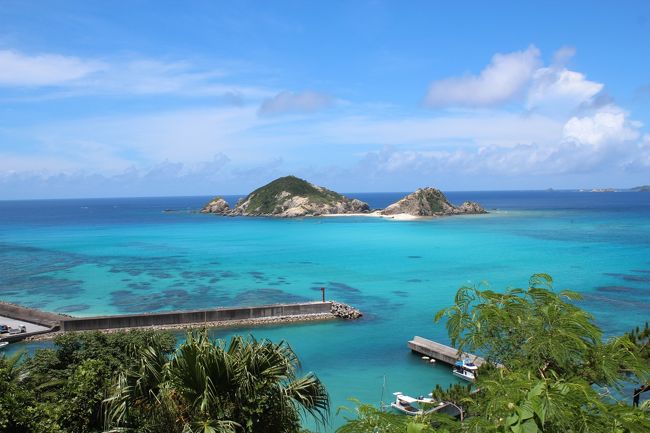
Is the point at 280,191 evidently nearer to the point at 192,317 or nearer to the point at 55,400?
the point at 192,317

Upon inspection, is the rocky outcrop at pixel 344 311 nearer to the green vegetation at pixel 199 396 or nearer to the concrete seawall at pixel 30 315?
the concrete seawall at pixel 30 315

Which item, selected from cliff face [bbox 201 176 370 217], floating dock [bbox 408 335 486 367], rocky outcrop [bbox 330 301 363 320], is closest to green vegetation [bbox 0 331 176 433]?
floating dock [bbox 408 335 486 367]

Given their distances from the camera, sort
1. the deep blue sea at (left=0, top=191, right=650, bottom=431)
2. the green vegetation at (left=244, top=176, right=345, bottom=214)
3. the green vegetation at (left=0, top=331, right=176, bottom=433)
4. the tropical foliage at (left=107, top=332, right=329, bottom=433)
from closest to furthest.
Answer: the tropical foliage at (left=107, top=332, right=329, bottom=433) → the green vegetation at (left=0, top=331, right=176, bottom=433) → the deep blue sea at (left=0, top=191, right=650, bottom=431) → the green vegetation at (left=244, top=176, right=345, bottom=214)

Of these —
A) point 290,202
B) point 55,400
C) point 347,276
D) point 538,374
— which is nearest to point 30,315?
point 347,276

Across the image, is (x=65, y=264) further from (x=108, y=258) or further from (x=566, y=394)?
(x=566, y=394)

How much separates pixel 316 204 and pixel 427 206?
36.6 m

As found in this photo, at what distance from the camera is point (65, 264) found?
6562 cm

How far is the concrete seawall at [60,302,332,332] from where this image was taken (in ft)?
119

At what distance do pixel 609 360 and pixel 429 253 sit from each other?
214 ft

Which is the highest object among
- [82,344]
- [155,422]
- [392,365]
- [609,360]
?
[609,360]

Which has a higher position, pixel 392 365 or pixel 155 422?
pixel 155 422

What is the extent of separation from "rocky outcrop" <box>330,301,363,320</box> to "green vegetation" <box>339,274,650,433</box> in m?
30.3

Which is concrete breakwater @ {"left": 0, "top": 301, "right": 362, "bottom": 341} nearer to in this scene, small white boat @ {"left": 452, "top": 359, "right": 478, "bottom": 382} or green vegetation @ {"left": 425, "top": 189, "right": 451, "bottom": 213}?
small white boat @ {"left": 452, "top": 359, "right": 478, "bottom": 382}

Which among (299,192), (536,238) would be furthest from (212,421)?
(299,192)
